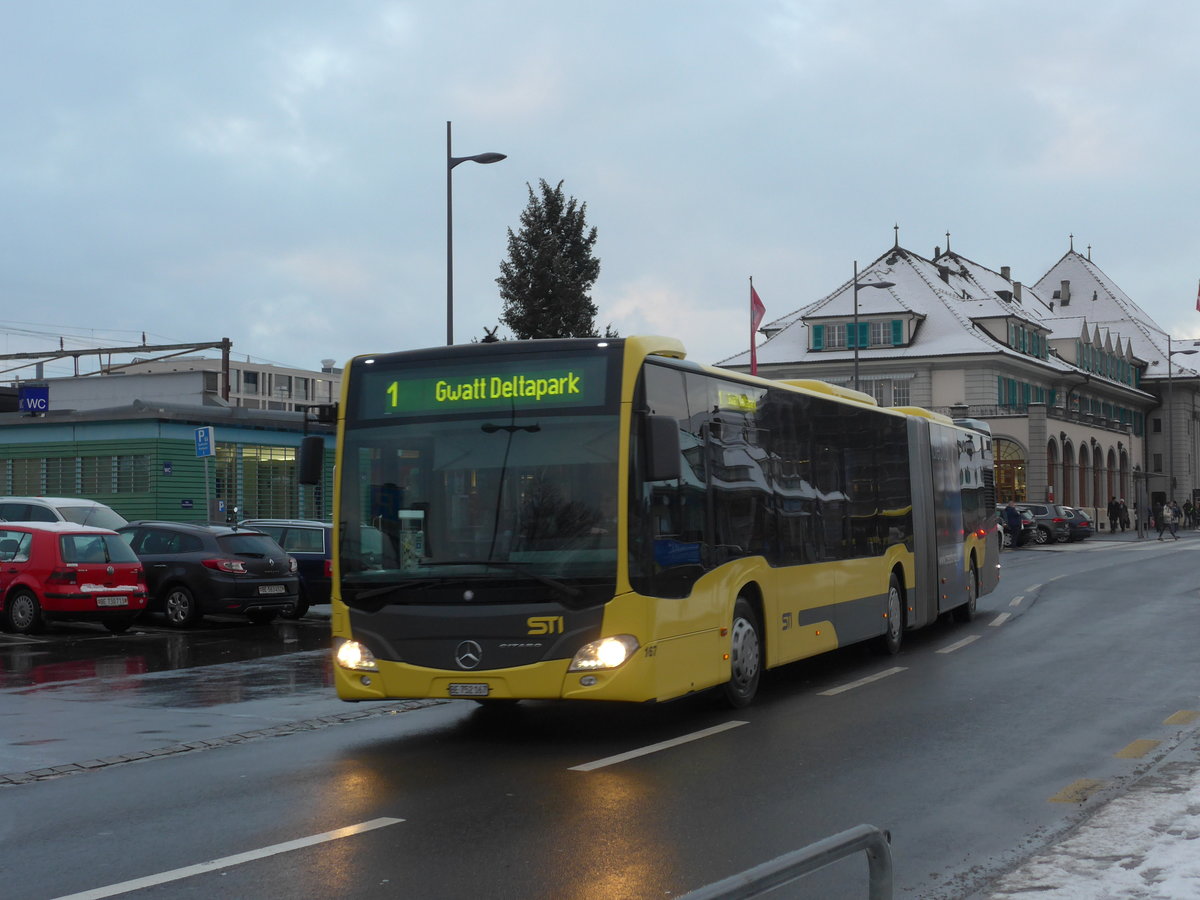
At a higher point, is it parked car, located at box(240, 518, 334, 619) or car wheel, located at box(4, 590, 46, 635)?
parked car, located at box(240, 518, 334, 619)

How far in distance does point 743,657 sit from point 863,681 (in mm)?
2620

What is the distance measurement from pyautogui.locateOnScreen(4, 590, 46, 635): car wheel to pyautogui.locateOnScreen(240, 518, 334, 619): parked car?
466 centimetres

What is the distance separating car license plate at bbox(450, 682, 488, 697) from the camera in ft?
33.7

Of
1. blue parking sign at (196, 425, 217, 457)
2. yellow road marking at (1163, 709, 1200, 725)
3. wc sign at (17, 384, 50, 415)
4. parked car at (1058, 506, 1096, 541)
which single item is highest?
wc sign at (17, 384, 50, 415)

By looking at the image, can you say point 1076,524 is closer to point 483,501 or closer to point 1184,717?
point 1184,717

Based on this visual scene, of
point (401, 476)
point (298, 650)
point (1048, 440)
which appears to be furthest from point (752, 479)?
point (1048, 440)

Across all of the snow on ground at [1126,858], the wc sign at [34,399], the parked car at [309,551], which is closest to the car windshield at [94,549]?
the parked car at [309,551]

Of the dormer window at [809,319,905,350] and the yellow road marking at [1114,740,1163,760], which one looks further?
the dormer window at [809,319,905,350]

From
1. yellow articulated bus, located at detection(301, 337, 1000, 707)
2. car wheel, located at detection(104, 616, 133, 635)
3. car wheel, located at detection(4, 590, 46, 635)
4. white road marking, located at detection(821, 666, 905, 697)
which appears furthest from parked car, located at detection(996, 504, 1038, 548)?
yellow articulated bus, located at detection(301, 337, 1000, 707)

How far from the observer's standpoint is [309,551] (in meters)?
25.3

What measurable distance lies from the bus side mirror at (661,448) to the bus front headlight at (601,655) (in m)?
1.15

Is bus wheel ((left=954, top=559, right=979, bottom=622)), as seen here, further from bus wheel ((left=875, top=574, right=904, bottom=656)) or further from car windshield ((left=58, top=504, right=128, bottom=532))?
car windshield ((left=58, top=504, right=128, bottom=532))

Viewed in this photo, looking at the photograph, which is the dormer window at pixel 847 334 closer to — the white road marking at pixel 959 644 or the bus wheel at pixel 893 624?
the white road marking at pixel 959 644

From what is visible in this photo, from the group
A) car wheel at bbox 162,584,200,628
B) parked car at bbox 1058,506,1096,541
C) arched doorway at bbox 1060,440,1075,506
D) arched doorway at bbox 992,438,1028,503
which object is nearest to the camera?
car wheel at bbox 162,584,200,628
